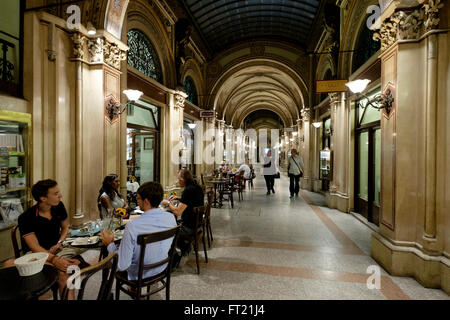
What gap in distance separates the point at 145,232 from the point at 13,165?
9.94 ft

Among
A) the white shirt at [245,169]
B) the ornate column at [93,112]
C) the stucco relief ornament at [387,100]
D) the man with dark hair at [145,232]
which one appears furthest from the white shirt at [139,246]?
the white shirt at [245,169]

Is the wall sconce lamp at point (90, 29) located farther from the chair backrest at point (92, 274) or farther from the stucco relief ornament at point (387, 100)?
the stucco relief ornament at point (387, 100)

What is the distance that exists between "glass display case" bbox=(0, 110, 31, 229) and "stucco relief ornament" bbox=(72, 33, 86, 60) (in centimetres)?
137

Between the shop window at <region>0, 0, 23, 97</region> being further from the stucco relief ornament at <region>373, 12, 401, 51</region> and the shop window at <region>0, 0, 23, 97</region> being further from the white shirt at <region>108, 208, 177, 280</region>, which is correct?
the stucco relief ornament at <region>373, 12, 401, 51</region>

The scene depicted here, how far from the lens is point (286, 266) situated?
3.38 meters

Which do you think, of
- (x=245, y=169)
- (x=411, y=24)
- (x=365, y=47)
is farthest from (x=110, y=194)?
(x=245, y=169)

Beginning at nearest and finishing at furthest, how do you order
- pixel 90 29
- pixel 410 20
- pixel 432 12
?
1. pixel 432 12
2. pixel 410 20
3. pixel 90 29

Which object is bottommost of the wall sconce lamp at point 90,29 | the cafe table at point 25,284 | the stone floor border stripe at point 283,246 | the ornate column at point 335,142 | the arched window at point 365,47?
the stone floor border stripe at point 283,246

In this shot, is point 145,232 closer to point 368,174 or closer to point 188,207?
point 188,207

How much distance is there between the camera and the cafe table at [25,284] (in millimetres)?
1421

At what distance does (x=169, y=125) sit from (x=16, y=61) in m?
4.55

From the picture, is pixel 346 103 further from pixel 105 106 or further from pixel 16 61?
pixel 16 61

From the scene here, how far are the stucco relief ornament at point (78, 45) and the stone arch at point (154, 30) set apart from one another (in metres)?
1.24
